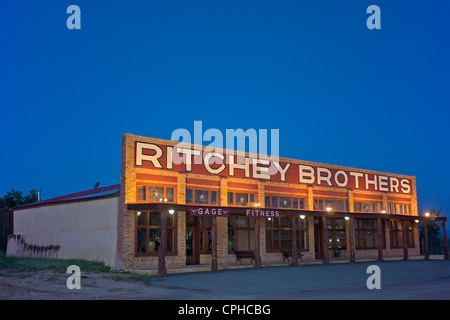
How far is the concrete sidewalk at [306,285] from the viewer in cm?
1331

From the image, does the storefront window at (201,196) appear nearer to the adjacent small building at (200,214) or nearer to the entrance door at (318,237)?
the adjacent small building at (200,214)

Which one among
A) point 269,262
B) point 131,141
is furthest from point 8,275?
point 269,262

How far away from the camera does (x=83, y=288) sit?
14953 mm

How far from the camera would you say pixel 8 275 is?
18672 mm

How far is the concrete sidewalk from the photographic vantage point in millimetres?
13312

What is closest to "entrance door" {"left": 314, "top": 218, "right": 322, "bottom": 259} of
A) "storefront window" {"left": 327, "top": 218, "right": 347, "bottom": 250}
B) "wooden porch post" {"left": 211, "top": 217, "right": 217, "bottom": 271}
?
"storefront window" {"left": 327, "top": 218, "right": 347, "bottom": 250}

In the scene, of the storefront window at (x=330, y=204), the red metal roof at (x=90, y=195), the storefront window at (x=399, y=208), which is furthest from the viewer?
→ the storefront window at (x=399, y=208)

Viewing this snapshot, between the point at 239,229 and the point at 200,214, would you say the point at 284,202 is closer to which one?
the point at 239,229

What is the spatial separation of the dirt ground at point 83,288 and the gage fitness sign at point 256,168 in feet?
22.1

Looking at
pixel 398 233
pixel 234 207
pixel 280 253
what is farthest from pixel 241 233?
pixel 398 233

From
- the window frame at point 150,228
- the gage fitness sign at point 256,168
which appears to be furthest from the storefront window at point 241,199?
the window frame at point 150,228

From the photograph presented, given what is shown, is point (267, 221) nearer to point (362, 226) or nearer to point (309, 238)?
point (309, 238)

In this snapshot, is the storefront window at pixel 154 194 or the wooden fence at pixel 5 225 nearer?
the storefront window at pixel 154 194
